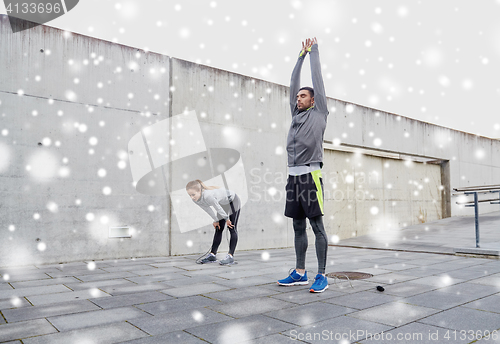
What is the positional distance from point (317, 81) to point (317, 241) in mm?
1518

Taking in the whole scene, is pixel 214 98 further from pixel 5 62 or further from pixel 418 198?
pixel 418 198

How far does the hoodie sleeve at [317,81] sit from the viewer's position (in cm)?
356

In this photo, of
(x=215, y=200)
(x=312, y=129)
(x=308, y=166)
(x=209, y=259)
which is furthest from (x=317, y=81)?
(x=209, y=259)

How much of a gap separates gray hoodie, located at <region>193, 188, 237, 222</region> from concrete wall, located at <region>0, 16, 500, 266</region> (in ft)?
4.56

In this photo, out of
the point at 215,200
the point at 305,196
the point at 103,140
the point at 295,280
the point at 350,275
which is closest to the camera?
the point at 305,196

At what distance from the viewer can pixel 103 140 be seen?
5988mm

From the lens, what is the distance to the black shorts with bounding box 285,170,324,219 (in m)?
3.49

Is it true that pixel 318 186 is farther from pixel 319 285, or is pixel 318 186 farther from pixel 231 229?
pixel 231 229

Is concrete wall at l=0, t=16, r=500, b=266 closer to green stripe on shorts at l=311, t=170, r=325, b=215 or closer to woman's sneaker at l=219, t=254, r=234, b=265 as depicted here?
woman's sneaker at l=219, t=254, r=234, b=265

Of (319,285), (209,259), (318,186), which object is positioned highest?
(318,186)

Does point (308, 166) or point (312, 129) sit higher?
point (312, 129)

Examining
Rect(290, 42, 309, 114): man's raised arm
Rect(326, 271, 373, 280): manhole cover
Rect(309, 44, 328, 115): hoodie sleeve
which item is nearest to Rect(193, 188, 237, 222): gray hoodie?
Rect(326, 271, 373, 280): manhole cover

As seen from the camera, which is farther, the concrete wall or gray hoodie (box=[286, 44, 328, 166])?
the concrete wall

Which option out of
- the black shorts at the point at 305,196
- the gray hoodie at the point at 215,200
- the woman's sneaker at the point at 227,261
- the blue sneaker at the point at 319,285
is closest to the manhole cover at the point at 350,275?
the blue sneaker at the point at 319,285
